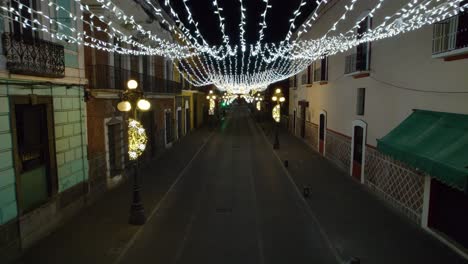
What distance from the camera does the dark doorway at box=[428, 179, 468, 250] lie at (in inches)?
301

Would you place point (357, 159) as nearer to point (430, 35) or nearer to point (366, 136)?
point (366, 136)

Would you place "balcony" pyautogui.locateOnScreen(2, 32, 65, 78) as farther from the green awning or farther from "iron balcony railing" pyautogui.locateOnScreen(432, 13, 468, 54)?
"iron balcony railing" pyautogui.locateOnScreen(432, 13, 468, 54)

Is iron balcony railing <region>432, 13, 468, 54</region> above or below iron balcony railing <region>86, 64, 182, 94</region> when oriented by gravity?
above

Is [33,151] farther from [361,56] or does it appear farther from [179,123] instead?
[179,123]

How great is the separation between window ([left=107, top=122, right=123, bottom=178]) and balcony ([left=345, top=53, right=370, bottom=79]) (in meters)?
10.3

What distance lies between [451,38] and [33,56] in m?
10.2

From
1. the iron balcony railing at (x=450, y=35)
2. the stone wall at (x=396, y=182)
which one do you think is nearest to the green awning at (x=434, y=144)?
the stone wall at (x=396, y=182)

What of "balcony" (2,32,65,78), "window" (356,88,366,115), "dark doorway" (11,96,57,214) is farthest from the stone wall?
"balcony" (2,32,65,78)

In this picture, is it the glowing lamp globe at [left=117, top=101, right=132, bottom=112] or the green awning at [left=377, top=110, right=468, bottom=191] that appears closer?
the green awning at [left=377, top=110, right=468, bottom=191]

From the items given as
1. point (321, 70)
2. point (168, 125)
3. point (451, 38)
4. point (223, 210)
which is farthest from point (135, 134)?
point (321, 70)

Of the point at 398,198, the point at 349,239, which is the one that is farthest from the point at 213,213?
the point at 398,198

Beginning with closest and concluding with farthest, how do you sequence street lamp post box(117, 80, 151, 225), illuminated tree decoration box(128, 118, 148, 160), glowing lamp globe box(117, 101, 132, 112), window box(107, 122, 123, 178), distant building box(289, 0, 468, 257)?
distant building box(289, 0, 468, 257)
glowing lamp globe box(117, 101, 132, 112)
street lamp post box(117, 80, 151, 225)
illuminated tree decoration box(128, 118, 148, 160)
window box(107, 122, 123, 178)

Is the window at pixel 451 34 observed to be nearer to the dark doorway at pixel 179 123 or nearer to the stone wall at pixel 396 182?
the stone wall at pixel 396 182

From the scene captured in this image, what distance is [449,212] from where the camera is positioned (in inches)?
319
